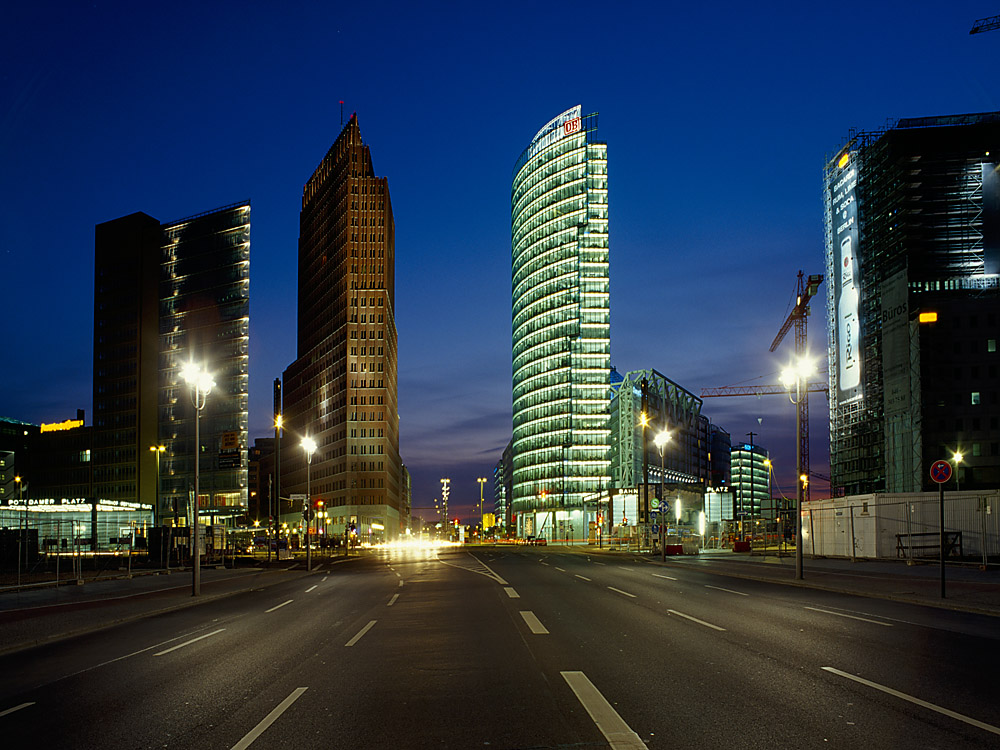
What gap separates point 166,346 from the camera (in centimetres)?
16550

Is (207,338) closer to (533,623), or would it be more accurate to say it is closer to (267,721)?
(533,623)

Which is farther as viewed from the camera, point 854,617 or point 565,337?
point 565,337

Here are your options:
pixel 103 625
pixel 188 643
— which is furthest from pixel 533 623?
pixel 103 625

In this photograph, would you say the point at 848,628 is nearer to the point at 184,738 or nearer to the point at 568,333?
the point at 184,738

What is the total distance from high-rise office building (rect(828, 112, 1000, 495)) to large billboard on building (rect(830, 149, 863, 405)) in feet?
0.61

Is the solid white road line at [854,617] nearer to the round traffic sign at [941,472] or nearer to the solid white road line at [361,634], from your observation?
the round traffic sign at [941,472]

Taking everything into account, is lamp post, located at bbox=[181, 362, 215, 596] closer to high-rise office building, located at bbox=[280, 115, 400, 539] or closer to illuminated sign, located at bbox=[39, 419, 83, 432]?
high-rise office building, located at bbox=[280, 115, 400, 539]

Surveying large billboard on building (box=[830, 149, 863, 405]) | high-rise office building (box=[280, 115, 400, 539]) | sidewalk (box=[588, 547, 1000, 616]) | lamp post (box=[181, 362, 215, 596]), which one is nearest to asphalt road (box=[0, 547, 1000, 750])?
sidewalk (box=[588, 547, 1000, 616])

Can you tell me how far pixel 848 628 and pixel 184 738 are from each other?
12235mm

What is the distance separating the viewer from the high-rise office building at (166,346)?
15912cm

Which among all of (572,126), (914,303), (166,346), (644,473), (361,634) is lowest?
(361,634)

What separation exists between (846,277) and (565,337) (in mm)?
62675

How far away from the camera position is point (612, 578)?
31078 mm

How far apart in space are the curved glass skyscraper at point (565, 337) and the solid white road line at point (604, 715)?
144271mm
